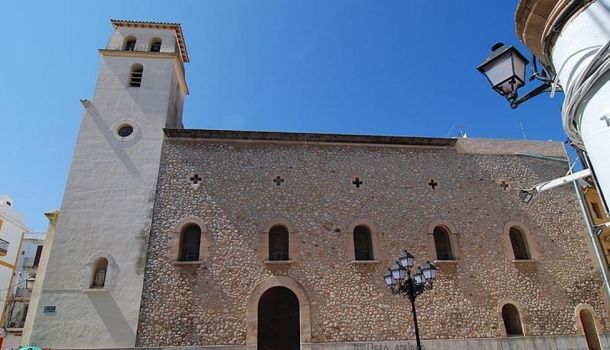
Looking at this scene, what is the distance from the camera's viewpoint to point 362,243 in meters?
12.5

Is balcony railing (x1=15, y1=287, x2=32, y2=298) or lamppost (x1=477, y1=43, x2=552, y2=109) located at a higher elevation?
balcony railing (x1=15, y1=287, x2=32, y2=298)

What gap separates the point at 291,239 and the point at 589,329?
9959mm

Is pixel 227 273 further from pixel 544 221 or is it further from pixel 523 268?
pixel 544 221

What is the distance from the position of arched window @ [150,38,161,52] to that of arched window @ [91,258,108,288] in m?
8.26

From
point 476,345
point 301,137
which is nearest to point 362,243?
point 301,137

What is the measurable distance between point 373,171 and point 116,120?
360 inches

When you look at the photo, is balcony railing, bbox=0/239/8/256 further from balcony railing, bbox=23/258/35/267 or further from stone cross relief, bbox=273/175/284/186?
stone cross relief, bbox=273/175/284/186

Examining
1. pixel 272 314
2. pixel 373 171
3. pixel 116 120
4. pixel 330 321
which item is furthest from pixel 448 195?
pixel 116 120

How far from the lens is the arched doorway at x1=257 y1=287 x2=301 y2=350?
10969 mm

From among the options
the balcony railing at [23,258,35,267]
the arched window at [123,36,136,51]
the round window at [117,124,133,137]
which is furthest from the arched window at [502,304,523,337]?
the balcony railing at [23,258,35,267]

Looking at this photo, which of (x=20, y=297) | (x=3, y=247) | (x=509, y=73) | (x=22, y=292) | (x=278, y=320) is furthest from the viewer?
(x=22, y=292)

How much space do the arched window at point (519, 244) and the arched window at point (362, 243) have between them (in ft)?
16.3

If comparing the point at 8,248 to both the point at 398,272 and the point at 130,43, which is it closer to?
the point at 130,43

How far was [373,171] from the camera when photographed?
530 inches
